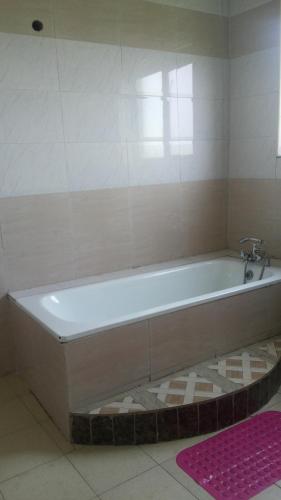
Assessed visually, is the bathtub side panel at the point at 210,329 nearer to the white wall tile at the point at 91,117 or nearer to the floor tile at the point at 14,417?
the floor tile at the point at 14,417

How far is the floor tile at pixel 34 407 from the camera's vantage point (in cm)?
218

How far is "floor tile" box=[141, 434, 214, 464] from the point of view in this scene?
1863mm

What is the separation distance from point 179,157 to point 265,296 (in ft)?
3.95

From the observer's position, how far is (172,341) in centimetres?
222

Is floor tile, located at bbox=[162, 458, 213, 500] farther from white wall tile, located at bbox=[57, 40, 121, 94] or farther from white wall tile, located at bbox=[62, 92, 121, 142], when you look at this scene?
white wall tile, located at bbox=[57, 40, 121, 94]

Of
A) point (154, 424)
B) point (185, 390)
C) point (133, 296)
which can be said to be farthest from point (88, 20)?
point (154, 424)

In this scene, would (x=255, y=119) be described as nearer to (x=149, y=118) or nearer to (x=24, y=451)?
(x=149, y=118)

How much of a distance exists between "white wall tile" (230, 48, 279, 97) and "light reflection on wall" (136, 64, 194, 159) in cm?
39

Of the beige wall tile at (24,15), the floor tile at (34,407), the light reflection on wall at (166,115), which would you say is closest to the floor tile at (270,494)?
the floor tile at (34,407)

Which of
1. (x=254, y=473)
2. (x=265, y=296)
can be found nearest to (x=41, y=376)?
(x=254, y=473)

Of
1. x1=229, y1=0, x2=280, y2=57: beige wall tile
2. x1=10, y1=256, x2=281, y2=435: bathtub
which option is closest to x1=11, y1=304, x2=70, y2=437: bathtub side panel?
x1=10, y1=256, x2=281, y2=435: bathtub

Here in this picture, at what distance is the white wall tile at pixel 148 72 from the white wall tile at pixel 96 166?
0.41 meters

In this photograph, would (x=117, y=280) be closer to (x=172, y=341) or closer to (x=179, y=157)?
(x=172, y=341)

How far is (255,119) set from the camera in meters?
3.09
